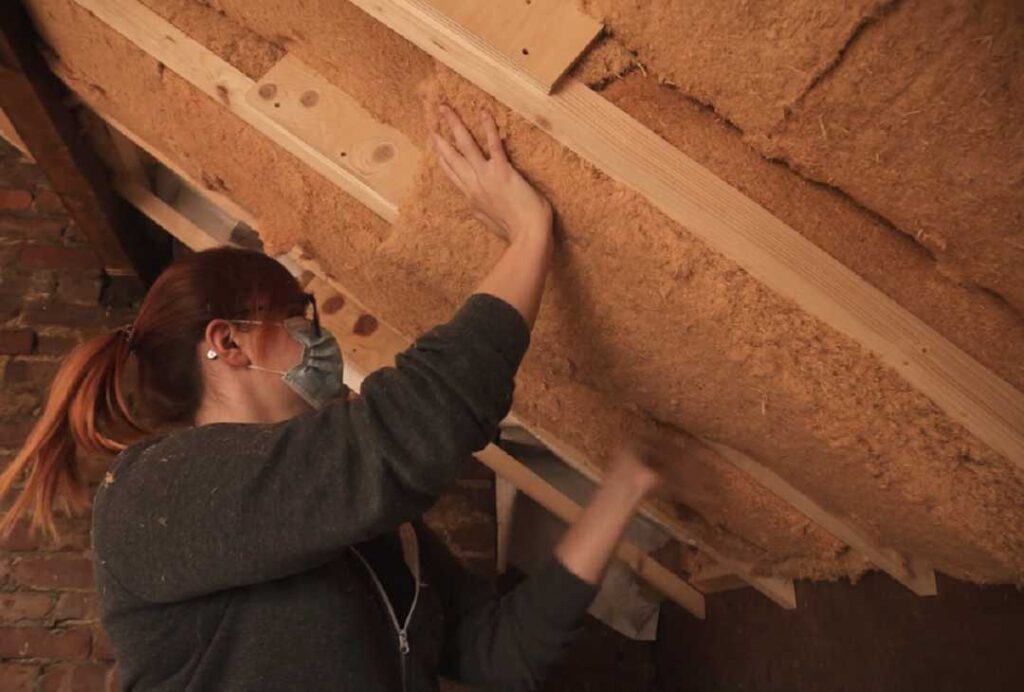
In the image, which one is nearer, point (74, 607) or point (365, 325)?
point (365, 325)

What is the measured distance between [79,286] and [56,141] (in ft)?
2.82

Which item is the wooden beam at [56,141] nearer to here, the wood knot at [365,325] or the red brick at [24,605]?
the wood knot at [365,325]

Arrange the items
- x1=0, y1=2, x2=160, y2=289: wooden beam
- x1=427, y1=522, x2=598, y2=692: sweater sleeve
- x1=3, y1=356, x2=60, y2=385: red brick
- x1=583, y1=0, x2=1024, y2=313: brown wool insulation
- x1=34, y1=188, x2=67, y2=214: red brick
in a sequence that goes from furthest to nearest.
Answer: x1=34, y1=188, x2=67, y2=214: red brick
x1=3, y1=356, x2=60, y2=385: red brick
x1=0, y1=2, x2=160, y2=289: wooden beam
x1=427, y1=522, x2=598, y2=692: sweater sleeve
x1=583, y1=0, x2=1024, y2=313: brown wool insulation

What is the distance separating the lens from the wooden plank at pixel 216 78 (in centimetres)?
112

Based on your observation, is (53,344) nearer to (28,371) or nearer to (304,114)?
(28,371)

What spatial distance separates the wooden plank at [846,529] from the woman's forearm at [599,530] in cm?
18

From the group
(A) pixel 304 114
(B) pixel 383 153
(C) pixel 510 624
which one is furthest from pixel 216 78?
(C) pixel 510 624

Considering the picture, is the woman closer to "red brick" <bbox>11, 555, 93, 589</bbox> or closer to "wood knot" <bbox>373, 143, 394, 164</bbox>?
"wood knot" <bbox>373, 143, 394, 164</bbox>

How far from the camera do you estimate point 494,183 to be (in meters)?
0.92

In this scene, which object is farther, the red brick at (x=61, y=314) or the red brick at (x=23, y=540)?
the red brick at (x=61, y=314)

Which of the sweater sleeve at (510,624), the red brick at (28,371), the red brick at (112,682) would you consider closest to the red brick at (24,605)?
the red brick at (112,682)

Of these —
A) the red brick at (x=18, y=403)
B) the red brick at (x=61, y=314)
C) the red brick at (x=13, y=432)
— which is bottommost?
the red brick at (x=13, y=432)

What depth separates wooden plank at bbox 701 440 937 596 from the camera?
4.32 ft

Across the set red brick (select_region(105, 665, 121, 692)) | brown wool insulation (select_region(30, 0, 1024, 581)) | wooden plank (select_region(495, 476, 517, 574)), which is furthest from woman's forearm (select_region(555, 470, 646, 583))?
red brick (select_region(105, 665, 121, 692))
